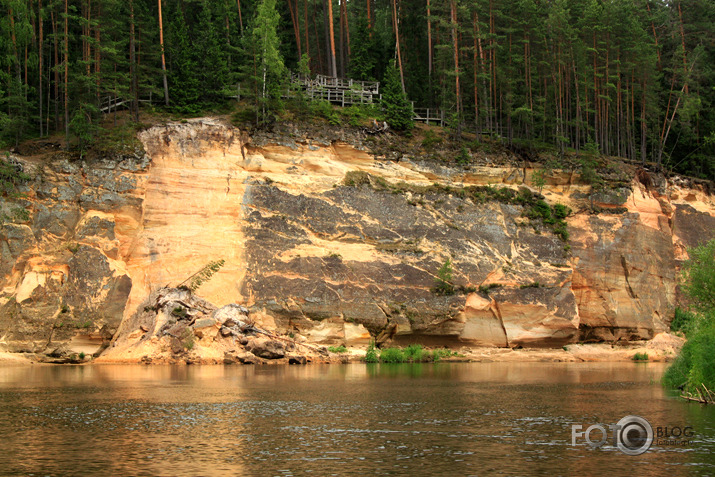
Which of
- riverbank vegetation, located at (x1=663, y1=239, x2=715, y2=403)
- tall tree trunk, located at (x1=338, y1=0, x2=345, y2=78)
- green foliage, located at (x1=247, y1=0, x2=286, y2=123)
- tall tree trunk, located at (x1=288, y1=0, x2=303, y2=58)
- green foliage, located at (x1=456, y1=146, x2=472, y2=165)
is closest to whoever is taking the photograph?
riverbank vegetation, located at (x1=663, y1=239, x2=715, y2=403)

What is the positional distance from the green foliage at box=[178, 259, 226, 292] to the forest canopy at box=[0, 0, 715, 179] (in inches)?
540

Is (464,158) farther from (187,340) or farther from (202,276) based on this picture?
(187,340)

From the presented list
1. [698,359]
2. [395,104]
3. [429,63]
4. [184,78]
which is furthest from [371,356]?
[429,63]

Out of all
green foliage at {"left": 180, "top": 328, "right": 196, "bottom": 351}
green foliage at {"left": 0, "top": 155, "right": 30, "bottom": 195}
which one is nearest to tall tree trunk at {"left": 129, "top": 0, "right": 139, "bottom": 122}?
green foliage at {"left": 0, "top": 155, "right": 30, "bottom": 195}

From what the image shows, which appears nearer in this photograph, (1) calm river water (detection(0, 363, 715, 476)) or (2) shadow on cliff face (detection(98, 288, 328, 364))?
(1) calm river water (detection(0, 363, 715, 476))

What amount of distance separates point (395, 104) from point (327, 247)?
1640cm

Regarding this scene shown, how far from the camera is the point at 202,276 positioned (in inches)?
1854

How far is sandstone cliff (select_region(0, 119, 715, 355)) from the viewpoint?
45719 mm

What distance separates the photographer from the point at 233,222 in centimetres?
5041

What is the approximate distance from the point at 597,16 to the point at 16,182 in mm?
50762

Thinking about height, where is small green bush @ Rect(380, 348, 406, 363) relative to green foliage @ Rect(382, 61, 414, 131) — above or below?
below

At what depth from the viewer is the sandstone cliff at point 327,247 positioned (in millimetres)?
45719

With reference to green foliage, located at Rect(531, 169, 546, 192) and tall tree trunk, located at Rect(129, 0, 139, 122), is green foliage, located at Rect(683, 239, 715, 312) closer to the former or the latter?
green foliage, located at Rect(531, 169, 546, 192)

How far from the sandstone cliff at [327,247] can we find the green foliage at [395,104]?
12.4ft
